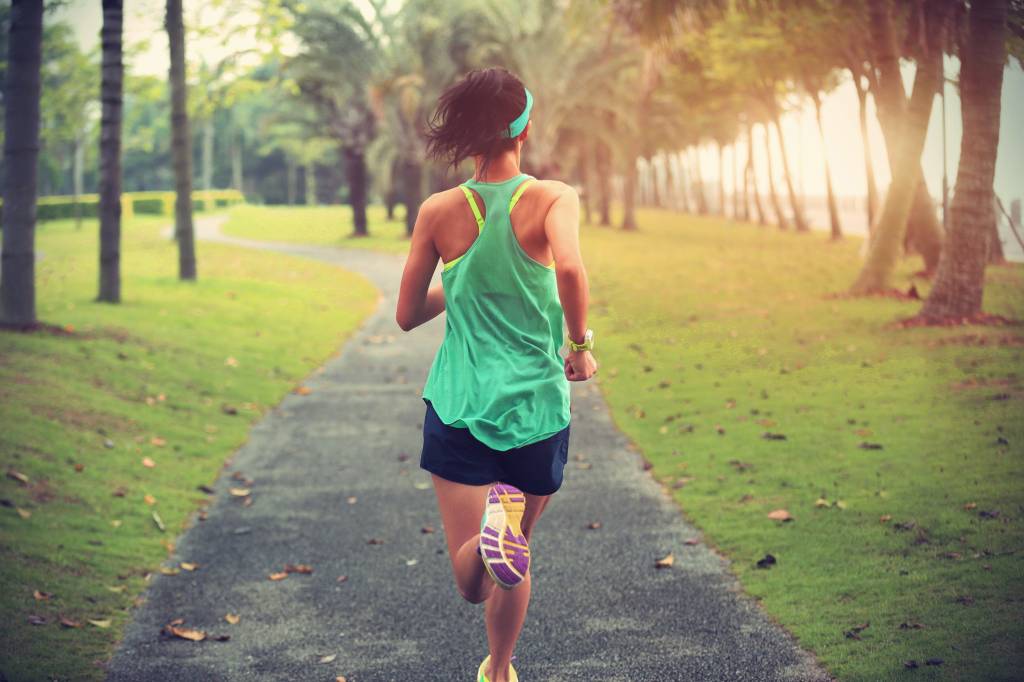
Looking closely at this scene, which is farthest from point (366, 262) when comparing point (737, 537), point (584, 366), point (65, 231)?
point (584, 366)

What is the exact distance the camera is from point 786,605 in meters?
5.04

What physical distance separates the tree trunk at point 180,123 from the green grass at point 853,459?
8.33 m

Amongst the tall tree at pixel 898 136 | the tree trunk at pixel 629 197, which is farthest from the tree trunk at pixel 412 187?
the tall tree at pixel 898 136

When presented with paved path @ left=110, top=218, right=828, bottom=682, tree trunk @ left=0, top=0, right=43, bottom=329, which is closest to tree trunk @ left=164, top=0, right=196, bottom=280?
tree trunk @ left=0, top=0, right=43, bottom=329

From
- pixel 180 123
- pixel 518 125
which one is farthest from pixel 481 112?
pixel 180 123

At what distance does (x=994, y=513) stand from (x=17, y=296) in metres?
10.2

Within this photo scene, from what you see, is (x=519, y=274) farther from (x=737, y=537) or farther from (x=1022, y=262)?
(x=1022, y=262)

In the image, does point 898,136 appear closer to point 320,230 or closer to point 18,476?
point 18,476

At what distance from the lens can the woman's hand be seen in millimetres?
3385

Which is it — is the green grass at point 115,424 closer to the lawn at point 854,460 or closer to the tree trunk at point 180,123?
the tree trunk at point 180,123

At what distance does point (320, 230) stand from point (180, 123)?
30.1 meters

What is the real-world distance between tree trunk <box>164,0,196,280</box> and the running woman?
17502 millimetres

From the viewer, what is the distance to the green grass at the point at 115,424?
532 centimetres

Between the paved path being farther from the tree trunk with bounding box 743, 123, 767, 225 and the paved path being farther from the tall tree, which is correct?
the tree trunk with bounding box 743, 123, 767, 225
